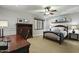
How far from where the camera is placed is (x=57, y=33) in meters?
1.59

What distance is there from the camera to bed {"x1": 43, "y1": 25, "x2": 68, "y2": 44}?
1577 millimetres

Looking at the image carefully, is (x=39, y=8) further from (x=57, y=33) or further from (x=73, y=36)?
(x=73, y=36)

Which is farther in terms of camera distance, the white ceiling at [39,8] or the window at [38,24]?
the window at [38,24]

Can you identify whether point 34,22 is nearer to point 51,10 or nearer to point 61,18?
point 51,10

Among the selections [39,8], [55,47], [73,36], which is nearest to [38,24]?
[39,8]

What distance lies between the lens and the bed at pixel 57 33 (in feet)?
5.17

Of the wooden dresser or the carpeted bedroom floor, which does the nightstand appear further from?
the wooden dresser

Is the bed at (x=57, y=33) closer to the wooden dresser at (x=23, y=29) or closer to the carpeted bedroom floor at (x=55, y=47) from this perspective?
the carpeted bedroom floor at (x=55, y=47)

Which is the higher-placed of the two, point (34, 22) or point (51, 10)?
point (51, 10)

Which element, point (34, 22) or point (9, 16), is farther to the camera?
point (34, 22)

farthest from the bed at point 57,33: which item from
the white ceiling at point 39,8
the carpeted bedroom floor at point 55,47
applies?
the white ceiling at point 39,8
